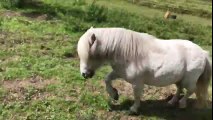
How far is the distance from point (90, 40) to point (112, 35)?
28cm

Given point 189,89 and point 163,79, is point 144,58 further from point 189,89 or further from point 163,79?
point 189,89

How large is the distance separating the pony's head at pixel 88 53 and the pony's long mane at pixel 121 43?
0.24 ft

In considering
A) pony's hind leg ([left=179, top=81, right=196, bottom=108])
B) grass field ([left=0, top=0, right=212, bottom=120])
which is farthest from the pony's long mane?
grass field ([left=0, top=0, right=212, bottom=120])

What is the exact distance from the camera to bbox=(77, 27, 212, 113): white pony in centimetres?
593

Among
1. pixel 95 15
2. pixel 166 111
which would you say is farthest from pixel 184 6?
pixel 166 111

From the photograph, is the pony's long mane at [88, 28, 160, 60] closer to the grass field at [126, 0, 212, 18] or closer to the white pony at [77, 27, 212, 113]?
the white pony at [77, 27, 212, 113]

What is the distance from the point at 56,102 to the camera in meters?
6.83

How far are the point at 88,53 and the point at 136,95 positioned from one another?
3.39 ft

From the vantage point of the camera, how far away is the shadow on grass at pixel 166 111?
6680 millimetres

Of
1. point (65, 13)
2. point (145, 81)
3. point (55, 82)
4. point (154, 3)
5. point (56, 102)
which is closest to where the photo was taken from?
point (145, 81)

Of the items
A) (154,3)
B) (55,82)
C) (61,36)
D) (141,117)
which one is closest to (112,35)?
(141,117)

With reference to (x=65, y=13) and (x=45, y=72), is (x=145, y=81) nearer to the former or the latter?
(x=45, y=72)

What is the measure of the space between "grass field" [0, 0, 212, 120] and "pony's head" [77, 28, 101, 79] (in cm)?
78

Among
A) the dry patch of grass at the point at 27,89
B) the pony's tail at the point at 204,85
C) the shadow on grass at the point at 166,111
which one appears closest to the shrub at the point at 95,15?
the dry patch of grass at the point at 27,89
